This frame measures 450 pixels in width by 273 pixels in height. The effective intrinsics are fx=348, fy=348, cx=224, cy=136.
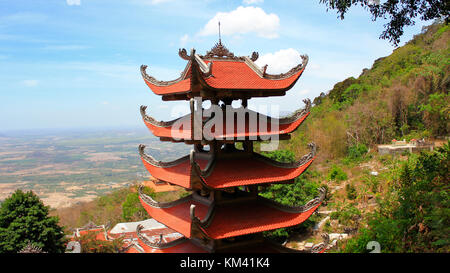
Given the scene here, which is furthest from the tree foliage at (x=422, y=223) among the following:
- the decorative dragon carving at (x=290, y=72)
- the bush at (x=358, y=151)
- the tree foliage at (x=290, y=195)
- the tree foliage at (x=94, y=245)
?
the bush at (x=358, y=151)

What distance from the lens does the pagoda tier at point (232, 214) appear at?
991 cm

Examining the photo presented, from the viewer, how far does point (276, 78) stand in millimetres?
11180

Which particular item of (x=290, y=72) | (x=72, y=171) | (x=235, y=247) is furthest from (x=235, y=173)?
(x=72, y=171)

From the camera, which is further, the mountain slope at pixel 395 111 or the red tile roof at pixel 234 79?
the mountain slope at pixel 395 111

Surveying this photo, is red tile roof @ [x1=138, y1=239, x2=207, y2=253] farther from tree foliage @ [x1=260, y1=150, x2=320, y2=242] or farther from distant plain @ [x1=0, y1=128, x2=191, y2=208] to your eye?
distant plain @ [x1=0, y1=128, x2=191, y2=208]

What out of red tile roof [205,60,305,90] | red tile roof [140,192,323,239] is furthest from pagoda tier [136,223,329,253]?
red tile roof [205,60,305,90]

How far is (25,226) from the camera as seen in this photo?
19.9 meters

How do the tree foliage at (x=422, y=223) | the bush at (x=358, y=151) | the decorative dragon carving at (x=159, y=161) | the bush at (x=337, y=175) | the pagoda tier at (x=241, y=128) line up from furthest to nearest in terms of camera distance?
1. the bush at (x=358, y=151)
2. the bush at (x=337, y=175)
3. the decorative dragon carving at (x=159, y=161)
4. the pagoda tier at (x=241, y=128)
5. the tree foliage at (x=422, y=223)

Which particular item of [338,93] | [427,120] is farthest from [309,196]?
[338,93]

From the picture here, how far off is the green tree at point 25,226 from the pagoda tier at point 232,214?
39.2 feet

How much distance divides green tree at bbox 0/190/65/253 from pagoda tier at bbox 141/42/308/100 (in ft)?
43.9

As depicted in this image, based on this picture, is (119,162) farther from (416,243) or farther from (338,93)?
(416,243)

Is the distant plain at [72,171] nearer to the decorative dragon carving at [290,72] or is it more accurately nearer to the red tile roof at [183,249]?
the red tile roof at [183,249]

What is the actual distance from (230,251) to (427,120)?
28.8 metres
